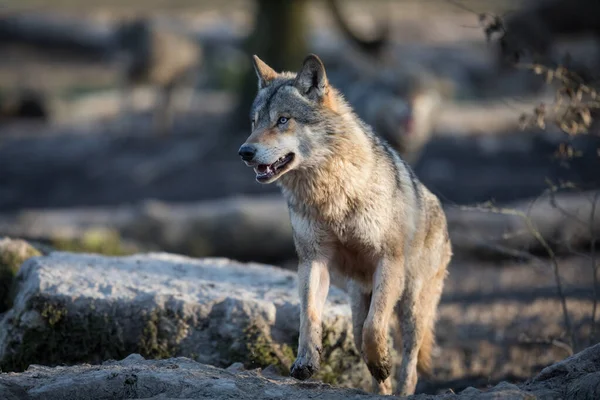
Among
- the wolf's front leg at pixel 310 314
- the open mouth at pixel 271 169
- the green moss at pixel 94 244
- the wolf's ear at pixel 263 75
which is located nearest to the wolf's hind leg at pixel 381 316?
the wolf's front leg at pixel 310 314

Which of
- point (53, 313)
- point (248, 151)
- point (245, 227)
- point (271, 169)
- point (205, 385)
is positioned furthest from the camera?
point (245, 227)

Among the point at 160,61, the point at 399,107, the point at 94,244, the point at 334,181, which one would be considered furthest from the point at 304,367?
the point at 160,61

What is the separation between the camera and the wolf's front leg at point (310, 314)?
523 centimetres

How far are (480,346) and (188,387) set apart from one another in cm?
432

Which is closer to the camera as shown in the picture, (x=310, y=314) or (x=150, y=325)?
(x=310, y=314)

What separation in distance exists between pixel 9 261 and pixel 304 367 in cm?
304

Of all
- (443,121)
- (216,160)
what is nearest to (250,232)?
(216,160)

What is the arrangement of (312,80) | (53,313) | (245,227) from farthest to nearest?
(245,227) → (53,313) → (312,80)

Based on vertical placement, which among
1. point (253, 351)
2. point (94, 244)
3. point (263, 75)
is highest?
point (263, 75)

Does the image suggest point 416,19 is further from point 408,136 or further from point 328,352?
point 328,352

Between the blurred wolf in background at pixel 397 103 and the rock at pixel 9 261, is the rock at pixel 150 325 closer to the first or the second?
the rock at pixel 9 261

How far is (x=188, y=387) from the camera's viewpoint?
456 centimetres

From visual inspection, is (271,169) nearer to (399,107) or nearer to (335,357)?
(335,357)

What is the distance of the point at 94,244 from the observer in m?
9.54
